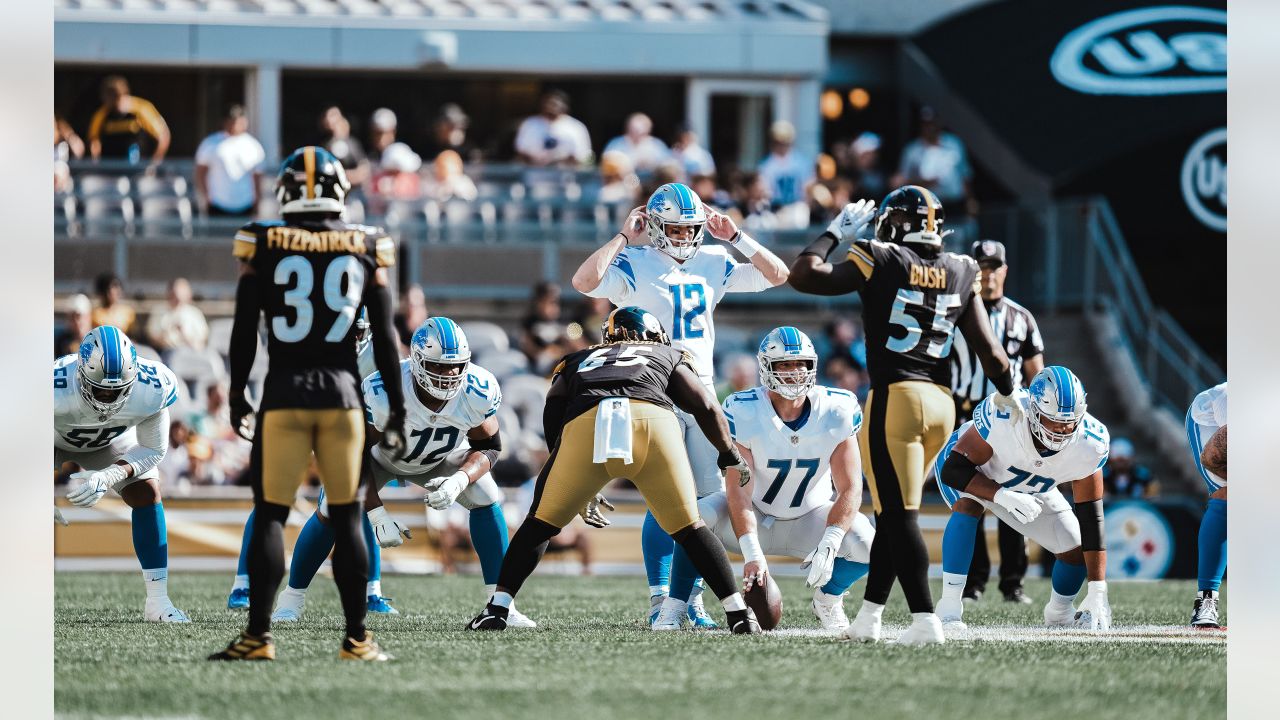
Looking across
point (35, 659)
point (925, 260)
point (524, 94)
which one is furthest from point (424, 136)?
point (35, 659)

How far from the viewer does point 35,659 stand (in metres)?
5.22

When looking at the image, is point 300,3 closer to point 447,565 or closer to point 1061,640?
point 447,565

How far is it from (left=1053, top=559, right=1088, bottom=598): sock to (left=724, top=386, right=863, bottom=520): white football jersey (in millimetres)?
1286

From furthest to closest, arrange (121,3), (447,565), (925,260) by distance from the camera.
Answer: (121,3), (447,565), (925,260)

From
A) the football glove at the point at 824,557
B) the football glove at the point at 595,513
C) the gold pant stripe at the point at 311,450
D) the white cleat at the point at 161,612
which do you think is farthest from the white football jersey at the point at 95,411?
the football glove at the point at 824,557

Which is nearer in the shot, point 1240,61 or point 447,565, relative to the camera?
point 1240,61

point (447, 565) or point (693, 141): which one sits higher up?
point (693, 141)

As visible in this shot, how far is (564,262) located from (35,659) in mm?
11351

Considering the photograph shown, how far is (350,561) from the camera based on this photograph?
6.61 meters

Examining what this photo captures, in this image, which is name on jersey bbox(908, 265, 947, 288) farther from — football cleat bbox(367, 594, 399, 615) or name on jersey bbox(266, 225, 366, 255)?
football cleat bbox(367, 594, 399, 615)

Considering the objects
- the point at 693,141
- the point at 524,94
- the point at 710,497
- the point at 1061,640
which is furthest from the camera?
the point at 524,94

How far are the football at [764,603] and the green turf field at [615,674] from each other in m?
0.13

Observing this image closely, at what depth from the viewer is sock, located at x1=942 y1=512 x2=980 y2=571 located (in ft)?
28.3

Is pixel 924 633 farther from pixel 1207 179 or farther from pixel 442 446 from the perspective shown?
pixel 1207 179
